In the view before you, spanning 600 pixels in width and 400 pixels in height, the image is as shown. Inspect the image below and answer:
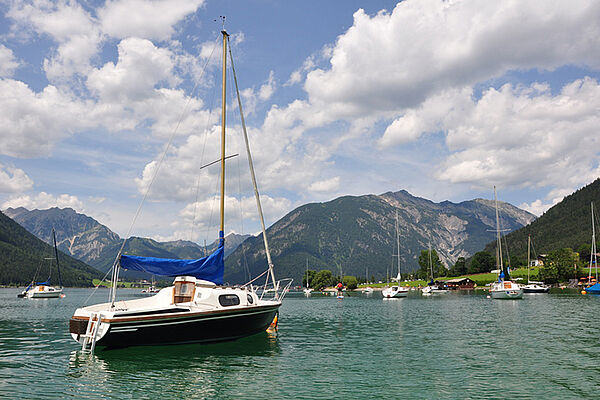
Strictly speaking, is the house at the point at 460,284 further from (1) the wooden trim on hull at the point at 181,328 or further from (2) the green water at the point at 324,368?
(1) the wooden trim on hull at the point at 181,328

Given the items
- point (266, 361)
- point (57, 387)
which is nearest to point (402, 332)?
point (266, 361)

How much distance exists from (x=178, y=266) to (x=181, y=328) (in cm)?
458

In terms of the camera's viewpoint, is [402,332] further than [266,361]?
Yes

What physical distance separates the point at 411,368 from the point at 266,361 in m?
8.05

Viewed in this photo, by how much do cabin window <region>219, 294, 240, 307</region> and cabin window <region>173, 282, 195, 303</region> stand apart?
6.66 feet

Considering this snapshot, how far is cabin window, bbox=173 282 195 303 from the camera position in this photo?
28328 millimetres

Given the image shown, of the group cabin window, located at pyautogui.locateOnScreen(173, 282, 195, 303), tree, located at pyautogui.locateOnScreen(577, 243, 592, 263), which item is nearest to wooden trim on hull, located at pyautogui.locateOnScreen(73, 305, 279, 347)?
cabin window, located at pyautogui.locateOnScreen(173, 282, 195, 303)

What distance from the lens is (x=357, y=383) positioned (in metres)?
18.8

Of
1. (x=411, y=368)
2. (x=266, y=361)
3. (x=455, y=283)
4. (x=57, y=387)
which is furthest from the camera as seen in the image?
(x=455, y=283)

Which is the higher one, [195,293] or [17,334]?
[195,293]

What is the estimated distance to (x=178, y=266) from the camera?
28438 millimetres

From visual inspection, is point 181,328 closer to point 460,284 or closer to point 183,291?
point 183,291

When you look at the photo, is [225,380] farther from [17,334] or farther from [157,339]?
[17,334]

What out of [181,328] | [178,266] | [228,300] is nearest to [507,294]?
[228,300]
